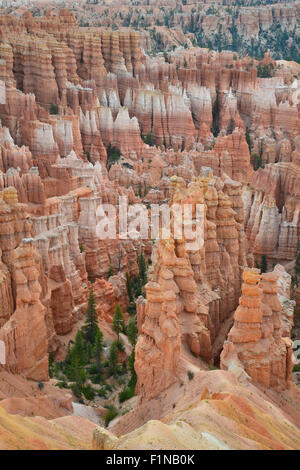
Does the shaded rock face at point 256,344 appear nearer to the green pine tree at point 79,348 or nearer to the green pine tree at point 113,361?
the green pine tree at point 113,361

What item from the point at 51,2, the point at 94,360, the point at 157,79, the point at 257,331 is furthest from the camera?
the point at 51,2

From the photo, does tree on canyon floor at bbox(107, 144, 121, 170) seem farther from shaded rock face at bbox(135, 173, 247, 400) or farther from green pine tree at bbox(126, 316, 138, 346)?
green pine tree at bbox(126, 316, 138, 346)

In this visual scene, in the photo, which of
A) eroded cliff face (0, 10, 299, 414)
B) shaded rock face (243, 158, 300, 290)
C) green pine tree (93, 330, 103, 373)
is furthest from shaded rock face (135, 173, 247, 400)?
shaded rock face (243, 158, 300, 290)

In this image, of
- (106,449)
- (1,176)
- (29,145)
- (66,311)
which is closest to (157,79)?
(29,145)

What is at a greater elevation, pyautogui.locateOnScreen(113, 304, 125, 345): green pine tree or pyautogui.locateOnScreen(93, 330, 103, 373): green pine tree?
pyautogui.locateOnScreen(93, 330, 103, 373): green pine tree

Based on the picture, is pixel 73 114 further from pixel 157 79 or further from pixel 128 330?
pixel 128 330

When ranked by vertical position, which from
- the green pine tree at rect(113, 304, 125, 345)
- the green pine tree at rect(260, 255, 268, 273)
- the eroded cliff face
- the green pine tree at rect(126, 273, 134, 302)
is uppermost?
the eroded cliff face
